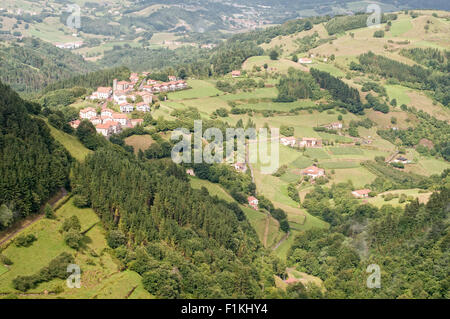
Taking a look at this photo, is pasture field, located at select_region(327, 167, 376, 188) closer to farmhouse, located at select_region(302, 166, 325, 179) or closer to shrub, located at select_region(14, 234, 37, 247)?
farmhouse, located at select_region(302, 166, 325, 179)

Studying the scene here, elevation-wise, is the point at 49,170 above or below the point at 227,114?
above

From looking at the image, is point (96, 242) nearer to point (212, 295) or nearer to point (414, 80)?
point (212, 295)

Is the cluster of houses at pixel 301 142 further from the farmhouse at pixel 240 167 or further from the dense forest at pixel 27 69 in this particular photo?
the dense forest at pixel 27 69

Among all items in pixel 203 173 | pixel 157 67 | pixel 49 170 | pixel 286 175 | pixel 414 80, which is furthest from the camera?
pixel 157 67

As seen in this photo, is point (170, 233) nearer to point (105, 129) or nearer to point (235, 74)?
point (105, 129)

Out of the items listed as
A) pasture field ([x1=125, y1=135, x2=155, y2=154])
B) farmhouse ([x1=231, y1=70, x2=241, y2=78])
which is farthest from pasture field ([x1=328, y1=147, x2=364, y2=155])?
farmhouse ([x1=231, y1=70, x2=241, y2=78])

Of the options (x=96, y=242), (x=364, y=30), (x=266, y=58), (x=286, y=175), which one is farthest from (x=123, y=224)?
(x=364, y=30)

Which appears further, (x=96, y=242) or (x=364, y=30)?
(x=364, y=30)
